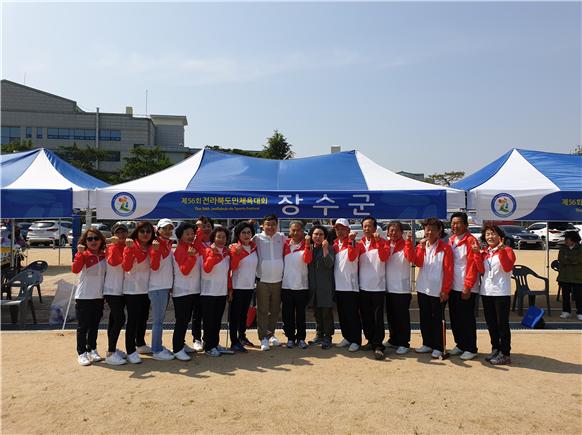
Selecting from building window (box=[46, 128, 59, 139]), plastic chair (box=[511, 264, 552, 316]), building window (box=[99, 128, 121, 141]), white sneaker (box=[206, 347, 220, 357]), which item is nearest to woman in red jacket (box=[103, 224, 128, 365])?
white sneaker (box=[206, 347, 220, 357])

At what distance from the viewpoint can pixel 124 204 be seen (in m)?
6.09

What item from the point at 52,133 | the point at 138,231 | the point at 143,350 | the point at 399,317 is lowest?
the point at 143,350

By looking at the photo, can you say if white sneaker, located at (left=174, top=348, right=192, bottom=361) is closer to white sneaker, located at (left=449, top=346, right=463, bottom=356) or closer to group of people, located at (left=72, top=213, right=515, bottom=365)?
group of people, located at (left=72, top=213, right=515, bottom=365)

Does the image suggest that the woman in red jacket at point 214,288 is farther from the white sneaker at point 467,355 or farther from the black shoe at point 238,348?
the white sneaker at point 467,355

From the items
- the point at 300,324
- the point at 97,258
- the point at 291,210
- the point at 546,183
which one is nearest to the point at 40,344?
the point at 97,258

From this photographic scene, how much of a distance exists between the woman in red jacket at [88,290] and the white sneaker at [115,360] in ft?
0.53

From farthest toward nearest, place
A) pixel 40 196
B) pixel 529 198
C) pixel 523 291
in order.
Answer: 1. pixel 523 291
2. pixel 529 198
3. pixel 40 196

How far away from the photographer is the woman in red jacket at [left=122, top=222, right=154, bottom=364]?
4211 mm

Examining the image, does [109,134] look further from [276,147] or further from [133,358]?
[133,358]

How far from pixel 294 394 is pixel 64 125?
4656 centimetres

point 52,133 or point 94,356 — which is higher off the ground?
point 52,133

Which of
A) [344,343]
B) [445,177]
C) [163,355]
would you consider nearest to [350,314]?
[344,343]

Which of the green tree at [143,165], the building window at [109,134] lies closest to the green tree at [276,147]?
the green tree at [143,165]

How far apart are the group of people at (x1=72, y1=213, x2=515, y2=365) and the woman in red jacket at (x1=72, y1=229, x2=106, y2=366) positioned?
1cm
